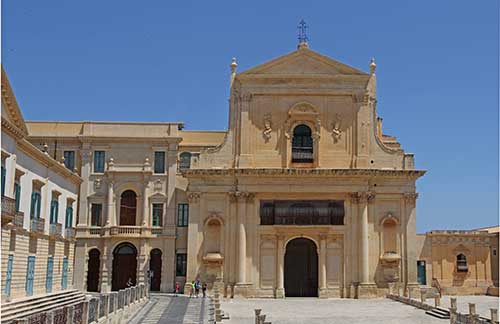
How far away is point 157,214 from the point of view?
45.0 meters

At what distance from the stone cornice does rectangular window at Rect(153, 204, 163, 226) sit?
3.66 meters

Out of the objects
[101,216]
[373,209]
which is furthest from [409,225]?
[101,216]

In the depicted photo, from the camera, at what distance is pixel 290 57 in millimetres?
43750

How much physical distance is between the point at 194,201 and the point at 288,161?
6.62 meters

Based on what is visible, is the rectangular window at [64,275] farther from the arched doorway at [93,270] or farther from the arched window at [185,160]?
the arched window at [185,160]

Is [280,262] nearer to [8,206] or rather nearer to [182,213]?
[182,213]

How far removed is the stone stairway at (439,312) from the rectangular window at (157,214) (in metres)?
19.5

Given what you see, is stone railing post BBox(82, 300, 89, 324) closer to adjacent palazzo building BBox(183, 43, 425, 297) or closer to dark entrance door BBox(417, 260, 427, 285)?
adjacent palazzo building BBox(183, 43, 425, 297)

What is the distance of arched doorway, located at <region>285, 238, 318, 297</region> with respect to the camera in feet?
141

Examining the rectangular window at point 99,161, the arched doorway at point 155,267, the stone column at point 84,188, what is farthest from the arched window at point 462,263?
the stone column at point 84,188

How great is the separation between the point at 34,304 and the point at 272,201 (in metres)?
17.8

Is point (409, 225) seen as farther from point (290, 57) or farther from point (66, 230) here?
point (66, 230)

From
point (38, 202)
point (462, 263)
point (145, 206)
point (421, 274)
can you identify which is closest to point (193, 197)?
point (145, 206)

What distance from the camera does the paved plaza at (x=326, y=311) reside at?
28.8 m
